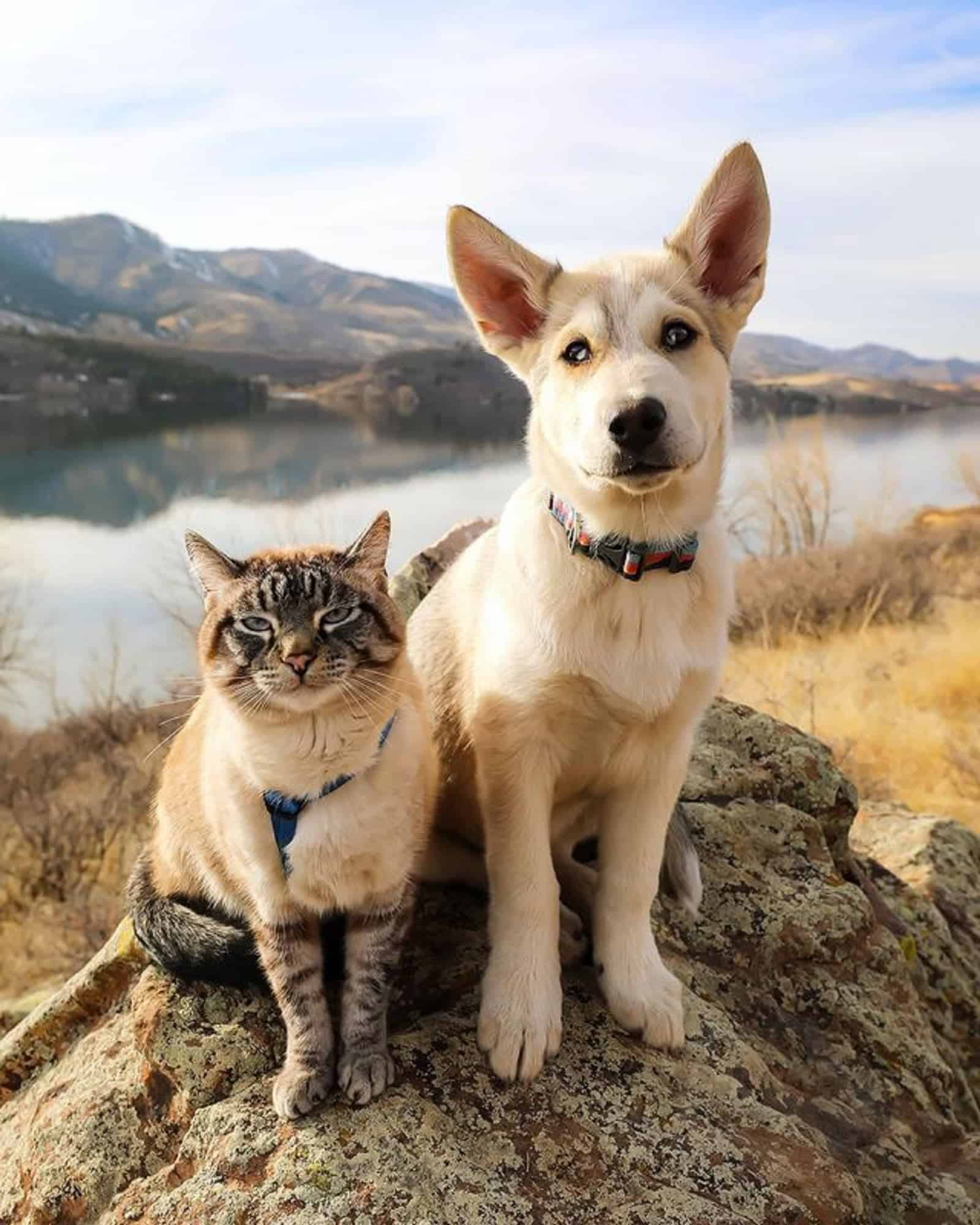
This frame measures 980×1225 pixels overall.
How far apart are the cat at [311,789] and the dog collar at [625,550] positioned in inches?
19.1

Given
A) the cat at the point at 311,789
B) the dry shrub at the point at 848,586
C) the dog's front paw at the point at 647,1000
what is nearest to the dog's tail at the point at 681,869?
the dog's front paw at the point at 647,1000

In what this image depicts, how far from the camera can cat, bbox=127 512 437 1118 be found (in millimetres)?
2316

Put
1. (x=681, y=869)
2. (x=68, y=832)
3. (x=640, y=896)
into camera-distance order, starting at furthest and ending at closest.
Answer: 1. (x=68, y=832)
2. (x=681, y=869)
3. (x=640, y=896)

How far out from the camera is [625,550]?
246cm

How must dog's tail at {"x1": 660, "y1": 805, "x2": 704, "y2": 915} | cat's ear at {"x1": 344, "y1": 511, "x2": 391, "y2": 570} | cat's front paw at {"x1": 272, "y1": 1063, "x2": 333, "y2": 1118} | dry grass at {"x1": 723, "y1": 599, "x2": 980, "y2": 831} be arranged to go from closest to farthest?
cat's front paw at {"x1": 272, "y1": 1063, "x2": 333, "y2": 1118}, cat's ear at {"x1": 344, "y1": 511, "x2": 391, "y2": 570}, dog's tail at {"x1": 660, "y1": 805, "x2": 704, "y2": 915}, dry grass at {"x1": 723, "y1": 599, "x2": 980, "y2": 831}

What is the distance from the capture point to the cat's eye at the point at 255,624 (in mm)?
2350

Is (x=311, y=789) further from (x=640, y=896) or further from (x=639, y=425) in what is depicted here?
(x=639, y=425)

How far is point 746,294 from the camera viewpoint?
101 inches

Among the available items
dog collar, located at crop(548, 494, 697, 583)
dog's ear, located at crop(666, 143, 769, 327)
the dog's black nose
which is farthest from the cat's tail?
dog's ear, located at crop(666, 143, 769, 327)

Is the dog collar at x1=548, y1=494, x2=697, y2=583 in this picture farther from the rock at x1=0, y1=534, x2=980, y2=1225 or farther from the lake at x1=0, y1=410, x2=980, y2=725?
the rock at x1=0, y1=534, x2=980, y2=1225

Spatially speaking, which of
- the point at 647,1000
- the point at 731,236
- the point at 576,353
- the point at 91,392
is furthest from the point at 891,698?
the point at 91,392

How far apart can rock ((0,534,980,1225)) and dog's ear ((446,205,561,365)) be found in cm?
173

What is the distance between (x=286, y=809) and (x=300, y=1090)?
634mm

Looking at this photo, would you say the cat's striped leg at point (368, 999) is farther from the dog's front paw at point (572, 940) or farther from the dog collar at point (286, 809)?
the dog's front paw at point (572, 940)
